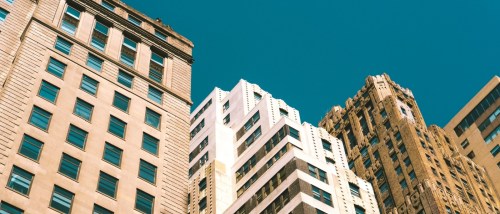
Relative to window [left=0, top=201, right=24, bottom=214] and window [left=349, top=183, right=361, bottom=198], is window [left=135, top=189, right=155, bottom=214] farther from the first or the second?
window [left=349, top=183, right=361, bottom=198]

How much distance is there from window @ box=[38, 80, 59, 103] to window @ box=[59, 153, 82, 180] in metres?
5.57

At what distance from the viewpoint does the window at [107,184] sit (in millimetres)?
46406

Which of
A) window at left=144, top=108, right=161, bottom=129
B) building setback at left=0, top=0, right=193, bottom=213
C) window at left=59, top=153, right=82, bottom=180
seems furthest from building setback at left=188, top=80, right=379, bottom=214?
window at left=59, top=153, right=82, bottom=180

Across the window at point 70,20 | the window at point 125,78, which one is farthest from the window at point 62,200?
the window at point 70,20

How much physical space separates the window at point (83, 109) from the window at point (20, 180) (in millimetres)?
8170

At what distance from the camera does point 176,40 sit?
231 feet

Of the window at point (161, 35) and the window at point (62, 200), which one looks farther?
the window at point (161, 35)

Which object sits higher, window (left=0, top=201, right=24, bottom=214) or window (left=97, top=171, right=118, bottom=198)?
window (left=97, top=171, right=118, bottom=198)

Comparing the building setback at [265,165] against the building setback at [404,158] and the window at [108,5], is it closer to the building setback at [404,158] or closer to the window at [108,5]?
the building setback at [404,158]

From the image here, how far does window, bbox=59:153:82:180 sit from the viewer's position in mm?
45522

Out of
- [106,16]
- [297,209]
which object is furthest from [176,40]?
[297,209]

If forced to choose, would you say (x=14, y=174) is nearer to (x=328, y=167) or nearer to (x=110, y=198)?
(x=110, y=198)

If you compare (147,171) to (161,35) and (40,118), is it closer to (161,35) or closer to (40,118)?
(40,118)

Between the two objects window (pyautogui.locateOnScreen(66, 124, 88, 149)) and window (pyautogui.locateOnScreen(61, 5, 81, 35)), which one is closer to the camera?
window (pyautogui.locateOnScreen(66, 124, 88, 149))
